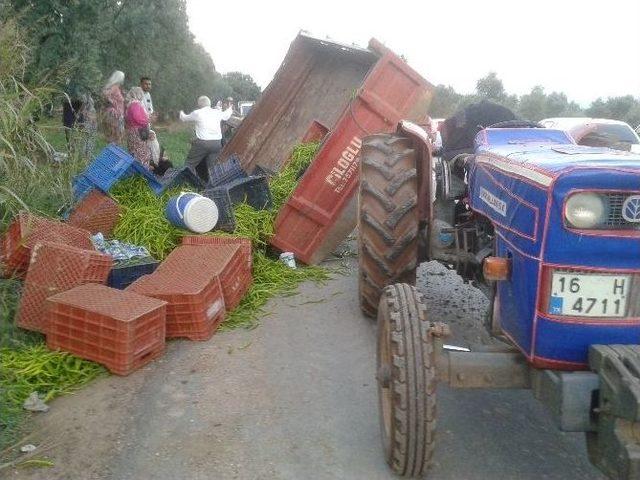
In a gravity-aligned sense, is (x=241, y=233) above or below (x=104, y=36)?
below

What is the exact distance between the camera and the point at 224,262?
206 inches

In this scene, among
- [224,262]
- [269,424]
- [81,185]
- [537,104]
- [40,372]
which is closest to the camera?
[269,424]

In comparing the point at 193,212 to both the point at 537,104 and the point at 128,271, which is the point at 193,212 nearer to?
the point at 128,271

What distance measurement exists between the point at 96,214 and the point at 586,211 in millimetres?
4790

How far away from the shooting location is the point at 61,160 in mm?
6555

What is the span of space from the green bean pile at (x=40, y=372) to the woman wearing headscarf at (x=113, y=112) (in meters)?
6.59

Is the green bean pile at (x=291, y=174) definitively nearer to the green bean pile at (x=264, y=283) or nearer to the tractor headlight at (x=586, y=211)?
the green bean pile at (x=264, y=283)

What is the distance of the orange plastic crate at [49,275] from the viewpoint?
4.62m

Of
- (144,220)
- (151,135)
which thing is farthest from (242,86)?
(144,220)

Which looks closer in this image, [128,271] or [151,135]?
[128,271]

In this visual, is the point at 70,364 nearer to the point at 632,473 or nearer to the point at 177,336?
the point at 177,336

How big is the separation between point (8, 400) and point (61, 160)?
3.34 meters

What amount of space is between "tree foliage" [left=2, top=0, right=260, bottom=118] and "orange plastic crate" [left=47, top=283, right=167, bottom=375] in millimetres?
3434

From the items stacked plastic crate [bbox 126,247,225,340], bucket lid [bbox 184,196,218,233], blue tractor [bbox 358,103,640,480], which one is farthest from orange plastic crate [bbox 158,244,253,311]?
blue tractor [bbox 358,103,640,480]
